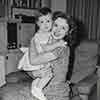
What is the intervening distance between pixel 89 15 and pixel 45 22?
1.51 m

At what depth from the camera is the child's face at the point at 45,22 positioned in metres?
0.95

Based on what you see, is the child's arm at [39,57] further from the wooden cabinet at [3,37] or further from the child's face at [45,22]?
the wooden cabinet at [3,37]

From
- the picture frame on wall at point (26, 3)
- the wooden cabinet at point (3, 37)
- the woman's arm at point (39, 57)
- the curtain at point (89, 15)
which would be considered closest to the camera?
the woman's arm at point (39, 57)

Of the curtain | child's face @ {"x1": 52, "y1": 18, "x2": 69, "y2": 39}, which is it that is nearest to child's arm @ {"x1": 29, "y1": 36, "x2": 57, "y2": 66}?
child's face @ {"x1": 52, "y1": 18, "x2": 69, "y2": 39}

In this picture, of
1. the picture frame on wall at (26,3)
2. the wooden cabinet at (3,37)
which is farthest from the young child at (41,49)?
the picture frame on wall at (26,3)

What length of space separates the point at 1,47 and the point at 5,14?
576 millimetres

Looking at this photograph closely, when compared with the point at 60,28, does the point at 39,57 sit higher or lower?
lower

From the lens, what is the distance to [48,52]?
0.92 meters

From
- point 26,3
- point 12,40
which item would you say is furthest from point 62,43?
point 26,3

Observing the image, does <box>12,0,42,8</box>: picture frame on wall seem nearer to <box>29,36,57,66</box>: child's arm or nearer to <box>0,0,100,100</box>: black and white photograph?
<box>0,0,100,100</box>: black and white photograph

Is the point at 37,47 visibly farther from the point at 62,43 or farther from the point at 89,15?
the point at 89,15

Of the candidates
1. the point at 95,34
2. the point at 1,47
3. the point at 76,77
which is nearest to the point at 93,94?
the point at 76,77

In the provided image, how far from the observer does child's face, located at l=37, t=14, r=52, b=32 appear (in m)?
0.95

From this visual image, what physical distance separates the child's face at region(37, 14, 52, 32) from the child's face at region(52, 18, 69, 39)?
0.03 metres
